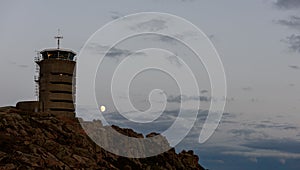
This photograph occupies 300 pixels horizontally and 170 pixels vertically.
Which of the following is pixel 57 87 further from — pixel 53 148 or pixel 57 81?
pixel 53 148

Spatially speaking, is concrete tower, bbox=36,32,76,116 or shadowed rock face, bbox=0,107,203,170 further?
concrete tower, bbox=36,32,76,116

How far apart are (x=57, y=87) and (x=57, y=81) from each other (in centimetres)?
182

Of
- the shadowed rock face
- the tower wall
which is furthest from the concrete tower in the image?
the shadowed rock face

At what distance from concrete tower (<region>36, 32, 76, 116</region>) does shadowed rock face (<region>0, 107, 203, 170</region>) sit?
643 centimetres

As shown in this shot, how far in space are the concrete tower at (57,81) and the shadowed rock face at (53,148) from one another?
21.1 ft

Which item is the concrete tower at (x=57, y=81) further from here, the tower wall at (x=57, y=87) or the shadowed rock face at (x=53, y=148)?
the shadowed rock face at (x=53, y=148)

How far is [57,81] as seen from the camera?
14162 cm

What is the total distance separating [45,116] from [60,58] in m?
21.1

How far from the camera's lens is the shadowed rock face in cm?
9781

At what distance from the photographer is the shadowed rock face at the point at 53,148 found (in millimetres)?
97812

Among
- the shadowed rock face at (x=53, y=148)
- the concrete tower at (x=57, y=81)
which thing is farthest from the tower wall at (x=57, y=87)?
the shadowed rock face at (x=53, y=148)

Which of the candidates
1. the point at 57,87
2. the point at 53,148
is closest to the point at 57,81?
the point at 57,87

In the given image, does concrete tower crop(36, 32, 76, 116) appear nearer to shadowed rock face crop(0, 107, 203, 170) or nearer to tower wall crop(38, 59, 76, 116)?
tower wall crop(38, 59, 76, 116)

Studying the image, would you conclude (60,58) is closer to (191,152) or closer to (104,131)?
(104,131)
